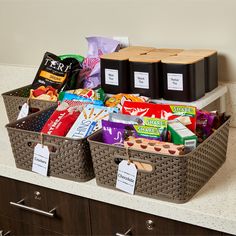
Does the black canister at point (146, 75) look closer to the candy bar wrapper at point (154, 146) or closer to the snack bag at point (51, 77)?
the snack bag at point (51, 77)

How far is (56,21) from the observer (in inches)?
90.5

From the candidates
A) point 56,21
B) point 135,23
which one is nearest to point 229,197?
point 135,23

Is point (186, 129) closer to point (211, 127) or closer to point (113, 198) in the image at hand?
point (211, 127)

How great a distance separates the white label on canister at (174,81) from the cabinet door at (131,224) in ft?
1.67

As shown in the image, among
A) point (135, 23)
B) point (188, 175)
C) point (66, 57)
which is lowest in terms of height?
point (188, 175)

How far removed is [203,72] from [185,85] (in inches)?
4.4

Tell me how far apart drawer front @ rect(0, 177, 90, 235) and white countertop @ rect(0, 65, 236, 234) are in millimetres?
49

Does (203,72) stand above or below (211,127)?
above

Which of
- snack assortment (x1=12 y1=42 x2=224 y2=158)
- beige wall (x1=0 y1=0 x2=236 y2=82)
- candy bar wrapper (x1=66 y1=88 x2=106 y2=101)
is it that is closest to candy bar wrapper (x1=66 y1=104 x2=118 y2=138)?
snack assortment (x1=12 y1=42 x2=224 y2=158)

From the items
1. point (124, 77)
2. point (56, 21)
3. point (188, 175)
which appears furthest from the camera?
point (56, 21)

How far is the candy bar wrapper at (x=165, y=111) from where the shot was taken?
1479 mm

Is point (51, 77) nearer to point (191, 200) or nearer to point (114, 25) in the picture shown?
point (114, 25)

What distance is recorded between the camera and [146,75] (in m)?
1.79

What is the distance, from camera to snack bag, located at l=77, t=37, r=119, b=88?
1.98 m
